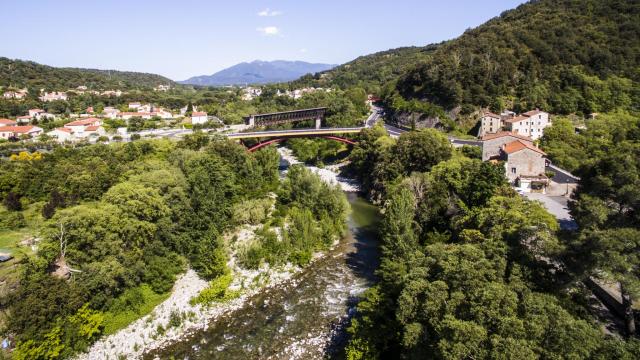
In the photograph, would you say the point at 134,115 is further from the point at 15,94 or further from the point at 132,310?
the point at 132,310

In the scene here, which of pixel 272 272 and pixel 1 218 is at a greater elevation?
pixel 1 218

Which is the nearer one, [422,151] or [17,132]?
[422,151]

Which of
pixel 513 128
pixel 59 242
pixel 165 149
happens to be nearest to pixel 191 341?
pixel 59 242

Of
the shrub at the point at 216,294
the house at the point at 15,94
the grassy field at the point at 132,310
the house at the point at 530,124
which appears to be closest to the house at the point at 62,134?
the house at the point at 15,94

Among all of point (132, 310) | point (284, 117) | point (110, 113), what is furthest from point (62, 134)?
point (132, 310)

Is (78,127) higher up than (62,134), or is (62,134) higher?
(78,127)

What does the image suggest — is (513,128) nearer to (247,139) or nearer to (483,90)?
(483,90)
